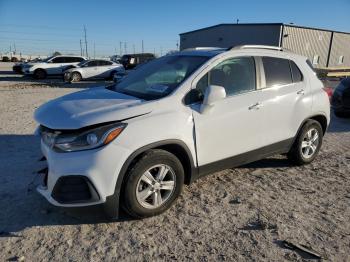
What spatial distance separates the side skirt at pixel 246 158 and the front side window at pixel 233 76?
33.0 inches

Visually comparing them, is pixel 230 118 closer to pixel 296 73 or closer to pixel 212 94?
pixel 212 94

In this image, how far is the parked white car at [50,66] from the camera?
22.5 meters

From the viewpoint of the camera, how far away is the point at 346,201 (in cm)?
419

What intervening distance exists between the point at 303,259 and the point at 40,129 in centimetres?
301

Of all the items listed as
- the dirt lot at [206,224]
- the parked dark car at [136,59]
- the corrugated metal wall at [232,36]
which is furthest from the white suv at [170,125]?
the corrugated metal wall at [232,36]

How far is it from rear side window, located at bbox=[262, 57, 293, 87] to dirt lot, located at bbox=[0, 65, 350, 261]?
139 cm

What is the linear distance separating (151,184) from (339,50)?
4000cm

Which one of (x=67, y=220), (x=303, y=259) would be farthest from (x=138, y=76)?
(x=303, y=259)

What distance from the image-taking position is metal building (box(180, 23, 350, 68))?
28953 millimetres

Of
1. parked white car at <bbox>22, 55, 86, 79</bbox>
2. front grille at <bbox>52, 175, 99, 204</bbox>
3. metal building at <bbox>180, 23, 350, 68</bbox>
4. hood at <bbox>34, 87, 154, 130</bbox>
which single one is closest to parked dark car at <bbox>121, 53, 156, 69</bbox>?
parked white car at <bbox>22, 55, 86, 79</bbox>

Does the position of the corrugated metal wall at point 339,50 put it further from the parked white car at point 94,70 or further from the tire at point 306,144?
the tire at point 306,144

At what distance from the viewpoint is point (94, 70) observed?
21.0 metres

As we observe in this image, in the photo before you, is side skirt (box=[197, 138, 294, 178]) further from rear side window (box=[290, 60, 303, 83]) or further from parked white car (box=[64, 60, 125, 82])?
parked white car (box=[64, 60, 125, 82])

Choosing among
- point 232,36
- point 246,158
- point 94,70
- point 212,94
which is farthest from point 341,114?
point 232,36
